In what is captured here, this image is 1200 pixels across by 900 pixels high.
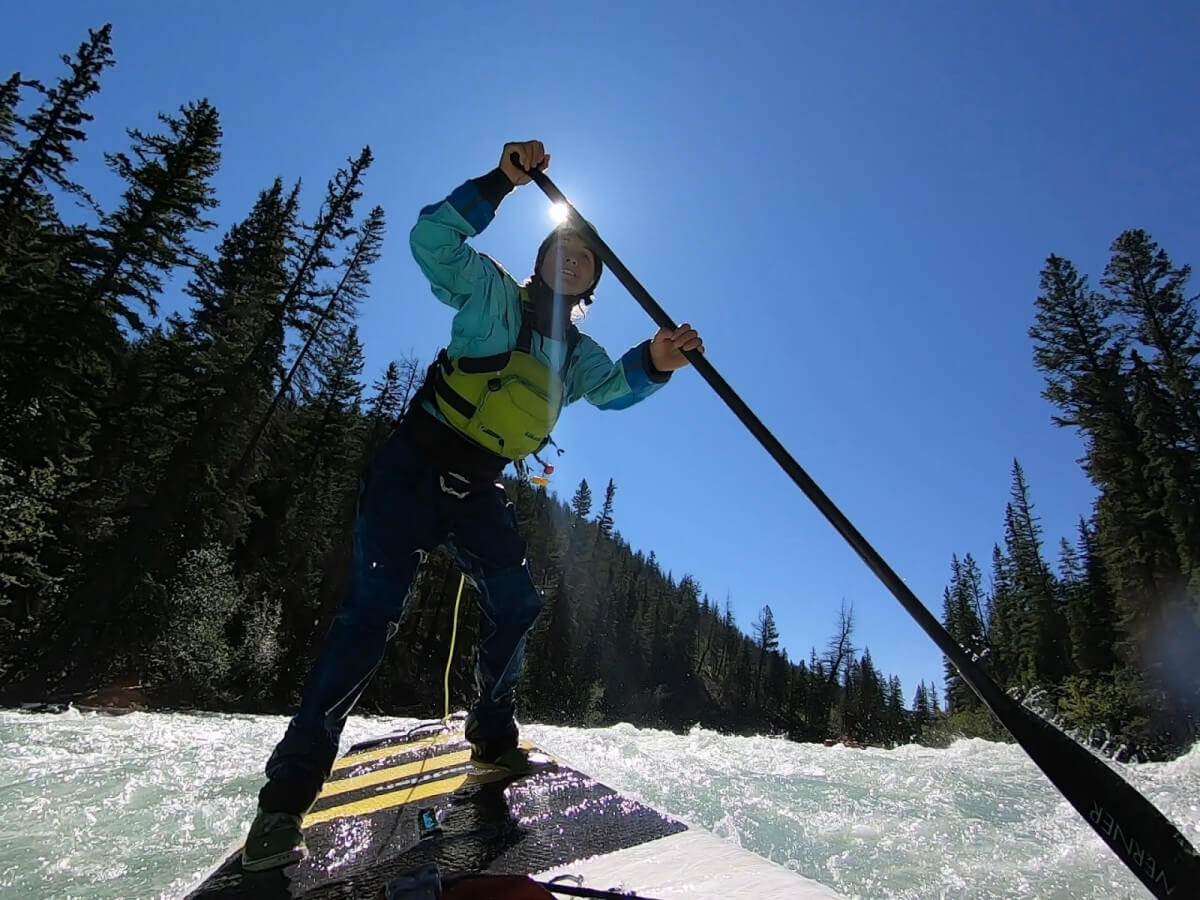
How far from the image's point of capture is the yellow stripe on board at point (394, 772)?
109 inches

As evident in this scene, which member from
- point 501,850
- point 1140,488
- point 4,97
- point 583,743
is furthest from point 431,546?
point 1140,488

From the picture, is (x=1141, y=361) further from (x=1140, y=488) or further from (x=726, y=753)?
(x=726, y=753)

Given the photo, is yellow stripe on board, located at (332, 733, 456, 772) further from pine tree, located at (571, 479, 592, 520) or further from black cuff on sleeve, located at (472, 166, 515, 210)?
pine tree, located at (571, 479, 592, 520)

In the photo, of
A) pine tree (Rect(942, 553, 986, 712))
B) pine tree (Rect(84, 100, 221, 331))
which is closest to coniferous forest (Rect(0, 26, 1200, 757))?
pine tree (Rect(84, 100, 221, 331))

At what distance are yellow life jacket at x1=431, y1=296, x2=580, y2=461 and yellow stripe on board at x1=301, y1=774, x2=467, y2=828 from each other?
1.44 meters

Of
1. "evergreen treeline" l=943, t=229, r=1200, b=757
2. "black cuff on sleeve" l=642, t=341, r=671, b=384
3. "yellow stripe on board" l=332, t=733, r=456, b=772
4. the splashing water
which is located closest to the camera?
the splashing water

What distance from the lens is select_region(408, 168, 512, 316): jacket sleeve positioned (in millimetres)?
2695

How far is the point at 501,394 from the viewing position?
2.88 meters

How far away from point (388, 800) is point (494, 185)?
2.57 metres

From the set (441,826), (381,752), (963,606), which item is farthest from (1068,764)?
(963,606)

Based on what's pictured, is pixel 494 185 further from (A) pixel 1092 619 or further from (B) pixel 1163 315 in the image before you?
(A) pixel 1092 619

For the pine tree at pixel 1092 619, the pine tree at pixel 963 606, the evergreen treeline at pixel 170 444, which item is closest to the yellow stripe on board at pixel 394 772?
the evergreen treeline at pixel 170 444

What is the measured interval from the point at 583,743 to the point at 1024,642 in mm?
49895

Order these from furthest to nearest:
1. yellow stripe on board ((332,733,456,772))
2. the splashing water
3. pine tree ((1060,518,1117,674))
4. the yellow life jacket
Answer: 1. pine tree ((1060,518,1117,674))
2. yellow stripe on board ((332,733,456,772))
3. the yellow life jacket
4. the splashing water
